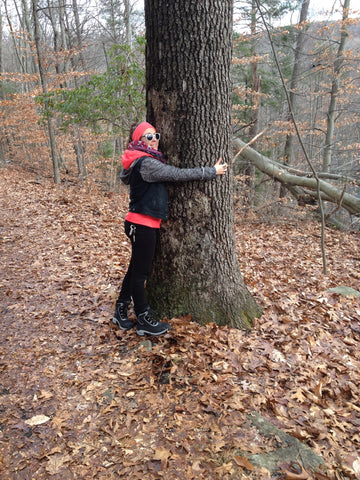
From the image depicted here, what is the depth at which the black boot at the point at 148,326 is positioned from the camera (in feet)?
10.5

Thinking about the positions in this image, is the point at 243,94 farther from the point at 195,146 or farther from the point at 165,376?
the point at 165,376

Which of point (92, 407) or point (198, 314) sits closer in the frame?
point (92, 407)

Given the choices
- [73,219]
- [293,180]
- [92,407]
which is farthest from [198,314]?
[293,180]

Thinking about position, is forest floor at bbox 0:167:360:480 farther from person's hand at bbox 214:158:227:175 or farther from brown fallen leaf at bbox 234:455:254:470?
person's hand at bbox 214:158:227:175

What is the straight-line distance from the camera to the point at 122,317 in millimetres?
3502

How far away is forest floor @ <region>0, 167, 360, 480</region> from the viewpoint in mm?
2096

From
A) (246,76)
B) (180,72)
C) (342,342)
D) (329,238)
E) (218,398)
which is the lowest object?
(329,238)

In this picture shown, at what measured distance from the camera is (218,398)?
254cm

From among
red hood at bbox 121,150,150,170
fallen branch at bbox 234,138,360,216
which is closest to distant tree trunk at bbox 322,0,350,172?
fallen branch at bbox 234,138,360,216

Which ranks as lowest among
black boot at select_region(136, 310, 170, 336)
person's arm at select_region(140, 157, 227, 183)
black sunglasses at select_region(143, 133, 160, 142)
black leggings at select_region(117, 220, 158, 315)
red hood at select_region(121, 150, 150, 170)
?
black boot at select_region(136, 310, 170, 336)

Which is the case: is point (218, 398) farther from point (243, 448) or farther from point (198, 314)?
point (198, 314)

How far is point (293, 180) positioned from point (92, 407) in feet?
33.2

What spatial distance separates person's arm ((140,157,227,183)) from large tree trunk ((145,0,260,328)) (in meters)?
0.14

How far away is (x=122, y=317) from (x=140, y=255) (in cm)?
83
